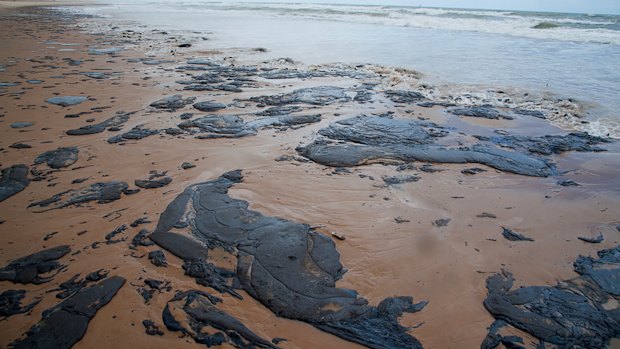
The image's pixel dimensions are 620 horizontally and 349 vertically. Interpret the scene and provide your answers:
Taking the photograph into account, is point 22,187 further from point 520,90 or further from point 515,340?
point 520,90

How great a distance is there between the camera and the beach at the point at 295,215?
2484mm

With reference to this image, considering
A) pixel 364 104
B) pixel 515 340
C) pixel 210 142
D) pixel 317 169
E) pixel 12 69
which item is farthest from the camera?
pixel 12 69

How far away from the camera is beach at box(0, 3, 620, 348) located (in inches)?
97.8

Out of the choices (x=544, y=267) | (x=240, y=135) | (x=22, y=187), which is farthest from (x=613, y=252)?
(x=22, y=187)

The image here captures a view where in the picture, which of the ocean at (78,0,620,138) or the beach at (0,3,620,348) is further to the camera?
the ocean at (78,0,620,138)

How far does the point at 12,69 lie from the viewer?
31.4 feet

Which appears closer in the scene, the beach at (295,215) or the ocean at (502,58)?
the beach at (295,215)

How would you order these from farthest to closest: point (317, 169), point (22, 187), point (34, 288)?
point (317, 169)
point (22, 187)
point (34, 288)

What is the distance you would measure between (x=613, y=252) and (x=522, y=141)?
285 cm

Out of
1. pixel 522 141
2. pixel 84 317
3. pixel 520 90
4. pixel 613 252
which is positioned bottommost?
pixel 84 317

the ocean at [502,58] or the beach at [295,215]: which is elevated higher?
the ocean at [502,58]

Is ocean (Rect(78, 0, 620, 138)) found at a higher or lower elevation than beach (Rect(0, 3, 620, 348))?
higher

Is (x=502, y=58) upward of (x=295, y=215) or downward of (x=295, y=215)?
upward

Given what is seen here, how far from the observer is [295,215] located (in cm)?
365
